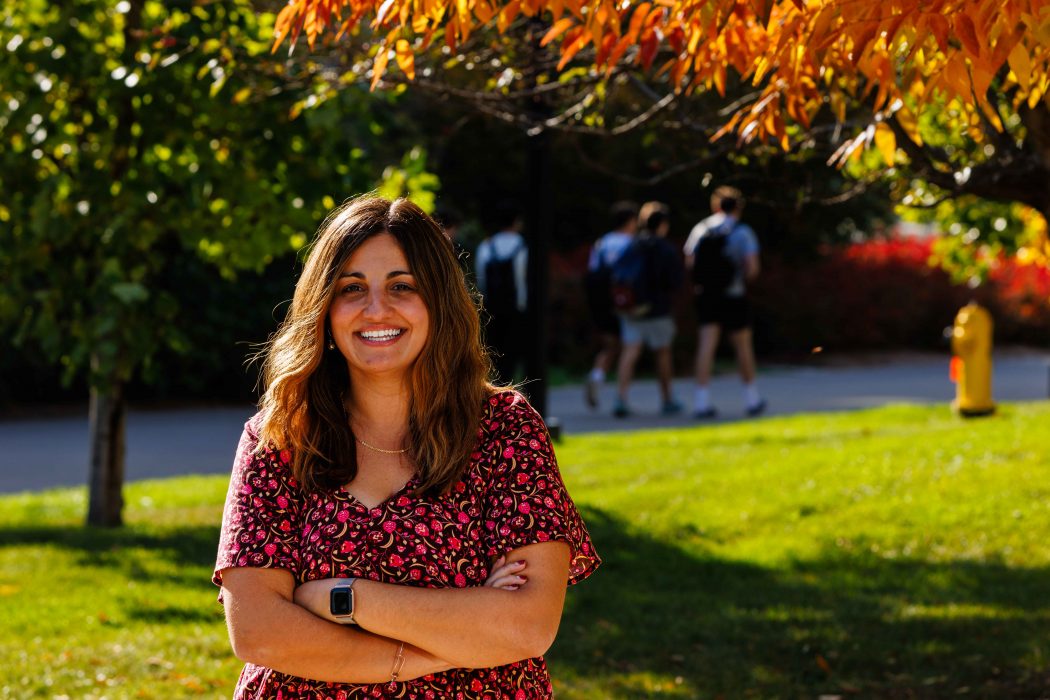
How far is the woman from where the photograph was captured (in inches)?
101

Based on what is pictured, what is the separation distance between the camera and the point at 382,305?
8.98ft

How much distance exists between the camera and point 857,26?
119 inches

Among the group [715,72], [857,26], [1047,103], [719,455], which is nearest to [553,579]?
[857,26]

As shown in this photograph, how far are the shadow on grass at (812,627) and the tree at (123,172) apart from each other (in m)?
2.55

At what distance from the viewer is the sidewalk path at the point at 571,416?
11391 millimetres

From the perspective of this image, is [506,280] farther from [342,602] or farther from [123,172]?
[342,602]

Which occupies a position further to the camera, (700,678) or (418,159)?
(418,159)

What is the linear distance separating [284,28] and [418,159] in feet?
15.1

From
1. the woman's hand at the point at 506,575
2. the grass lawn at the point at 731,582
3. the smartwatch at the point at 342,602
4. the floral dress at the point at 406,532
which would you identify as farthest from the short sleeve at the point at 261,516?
the grass lawn at the point at 731,582

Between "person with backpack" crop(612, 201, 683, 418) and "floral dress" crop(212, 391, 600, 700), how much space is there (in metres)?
9.73

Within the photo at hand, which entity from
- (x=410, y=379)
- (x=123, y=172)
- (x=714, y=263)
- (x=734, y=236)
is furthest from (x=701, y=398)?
(x=410, y=379)

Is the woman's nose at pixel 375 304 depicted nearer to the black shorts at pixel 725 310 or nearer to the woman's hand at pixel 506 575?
the woman's hand at pixel 506 575

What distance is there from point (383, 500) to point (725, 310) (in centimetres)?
996

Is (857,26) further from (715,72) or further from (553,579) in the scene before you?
(553,579)
